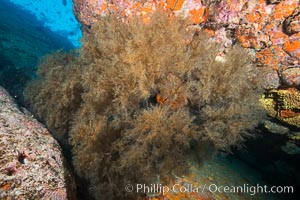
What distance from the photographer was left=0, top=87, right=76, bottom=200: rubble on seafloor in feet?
7.96

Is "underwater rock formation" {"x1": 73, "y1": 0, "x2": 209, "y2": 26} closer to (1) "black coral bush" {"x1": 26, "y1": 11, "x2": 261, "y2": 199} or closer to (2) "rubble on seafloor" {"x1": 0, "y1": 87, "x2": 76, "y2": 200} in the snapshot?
(1) "black coral bush" {"x1": 26, "y1": 11, "x2": 261, "y2": 199}

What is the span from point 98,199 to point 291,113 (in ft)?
12.1

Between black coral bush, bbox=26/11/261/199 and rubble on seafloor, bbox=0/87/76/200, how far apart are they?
18.2 inches

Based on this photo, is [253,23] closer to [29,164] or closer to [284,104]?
[284,104]

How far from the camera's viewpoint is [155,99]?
3695 millimetres

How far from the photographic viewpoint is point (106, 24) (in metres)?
3.68

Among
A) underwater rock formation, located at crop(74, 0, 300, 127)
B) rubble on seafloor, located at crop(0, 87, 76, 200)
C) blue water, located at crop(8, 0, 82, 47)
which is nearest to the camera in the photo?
rubble on seafloor, located at crop(0, 87, 76, 200)

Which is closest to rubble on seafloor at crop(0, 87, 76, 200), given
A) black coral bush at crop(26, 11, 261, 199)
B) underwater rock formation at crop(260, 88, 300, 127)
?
black coral bush at crop(26, 11, 261, 199)

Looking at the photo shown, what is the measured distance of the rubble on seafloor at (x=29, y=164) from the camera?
243 cm

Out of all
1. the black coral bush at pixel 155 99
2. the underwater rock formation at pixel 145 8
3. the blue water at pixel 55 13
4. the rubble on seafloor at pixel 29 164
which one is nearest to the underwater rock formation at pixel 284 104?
the black coral bush at pixel 155 99

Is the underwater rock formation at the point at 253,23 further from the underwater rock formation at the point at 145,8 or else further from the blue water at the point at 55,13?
the blue water at the point at 55,13

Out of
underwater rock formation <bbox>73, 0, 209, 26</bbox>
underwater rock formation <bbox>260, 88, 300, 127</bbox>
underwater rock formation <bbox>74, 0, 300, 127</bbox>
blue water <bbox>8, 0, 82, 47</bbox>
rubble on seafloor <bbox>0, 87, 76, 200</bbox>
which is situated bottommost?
rubble on seafloor <bbox>0, 87, 76, 200</bbox>

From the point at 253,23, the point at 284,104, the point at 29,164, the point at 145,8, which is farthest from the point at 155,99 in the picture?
the point at 284,104

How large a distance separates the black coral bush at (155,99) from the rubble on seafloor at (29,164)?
1.52ft
